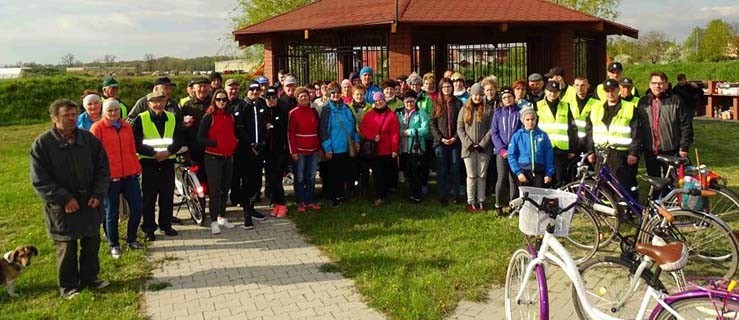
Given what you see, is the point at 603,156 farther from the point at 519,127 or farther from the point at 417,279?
the point at 417,279

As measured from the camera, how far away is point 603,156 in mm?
6621

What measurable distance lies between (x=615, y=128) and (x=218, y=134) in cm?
465

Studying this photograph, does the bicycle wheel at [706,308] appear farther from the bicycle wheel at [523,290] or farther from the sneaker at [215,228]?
the sneaker at [215,228]

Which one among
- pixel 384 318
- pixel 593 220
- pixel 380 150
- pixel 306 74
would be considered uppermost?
pixel 306 74

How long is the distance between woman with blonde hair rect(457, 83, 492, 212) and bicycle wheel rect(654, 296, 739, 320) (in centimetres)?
524

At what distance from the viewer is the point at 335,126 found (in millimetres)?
8500

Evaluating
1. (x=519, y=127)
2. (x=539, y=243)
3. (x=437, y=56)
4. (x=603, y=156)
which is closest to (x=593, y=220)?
(x=603, y=156)

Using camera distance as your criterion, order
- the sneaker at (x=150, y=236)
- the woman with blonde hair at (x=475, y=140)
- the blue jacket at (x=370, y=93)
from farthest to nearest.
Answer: the blue jacket at (x=370, y=93) < the woman with blonde hair at (x=475, y=140) < the sneaker at (x=150, y=236)

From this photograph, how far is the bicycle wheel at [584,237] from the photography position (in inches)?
244

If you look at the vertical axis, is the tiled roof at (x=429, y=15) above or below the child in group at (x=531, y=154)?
above

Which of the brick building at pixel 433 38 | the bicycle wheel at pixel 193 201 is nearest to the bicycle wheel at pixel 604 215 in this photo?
the bicycle wheel at pixel 193 201

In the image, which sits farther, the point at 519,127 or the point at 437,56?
the point at 437,56

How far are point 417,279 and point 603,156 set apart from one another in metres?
2.57

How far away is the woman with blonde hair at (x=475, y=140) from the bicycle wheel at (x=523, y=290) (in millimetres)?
3959
